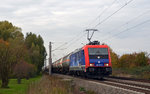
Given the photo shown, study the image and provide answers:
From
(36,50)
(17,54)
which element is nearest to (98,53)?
(17,54)

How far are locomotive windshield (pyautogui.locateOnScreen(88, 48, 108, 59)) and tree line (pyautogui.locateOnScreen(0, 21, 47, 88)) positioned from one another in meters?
8.77

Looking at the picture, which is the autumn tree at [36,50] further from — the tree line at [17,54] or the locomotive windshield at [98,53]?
the locomotive windshield at [98,53]

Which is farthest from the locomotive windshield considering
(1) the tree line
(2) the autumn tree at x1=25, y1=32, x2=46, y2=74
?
(2) the autumn tree at x1=25, y1=32, x2=46, y2=74

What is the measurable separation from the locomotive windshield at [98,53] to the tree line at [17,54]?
877 centimetres

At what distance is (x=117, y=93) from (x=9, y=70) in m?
17.8

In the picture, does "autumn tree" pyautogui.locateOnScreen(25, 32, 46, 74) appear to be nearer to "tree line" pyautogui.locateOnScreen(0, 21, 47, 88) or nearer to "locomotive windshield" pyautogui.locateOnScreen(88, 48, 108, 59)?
"tree line" pyautogui.locateOnScreen(0, 21, 47, 88)

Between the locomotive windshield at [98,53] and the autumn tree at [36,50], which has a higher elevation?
the autumn tree at [36,50]

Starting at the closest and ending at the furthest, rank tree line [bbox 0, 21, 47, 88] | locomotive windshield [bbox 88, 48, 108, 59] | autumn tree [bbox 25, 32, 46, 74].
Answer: locomotive windshield [bbox 88, 48, 108, 59], tree line [bbox 0, 21, 47, 88], autumn tree [bbox 25, 32, 46, 74]

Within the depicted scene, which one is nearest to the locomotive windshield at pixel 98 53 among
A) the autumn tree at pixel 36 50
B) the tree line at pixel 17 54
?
the tree line at pixel 17 54

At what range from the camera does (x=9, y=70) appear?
27641mm

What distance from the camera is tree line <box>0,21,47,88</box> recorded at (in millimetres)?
26953

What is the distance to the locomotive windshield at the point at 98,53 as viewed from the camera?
76.2ft

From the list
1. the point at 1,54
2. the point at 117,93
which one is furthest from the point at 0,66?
the point at 117,93

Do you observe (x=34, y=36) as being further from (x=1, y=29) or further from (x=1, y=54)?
(x=1, y=54)
